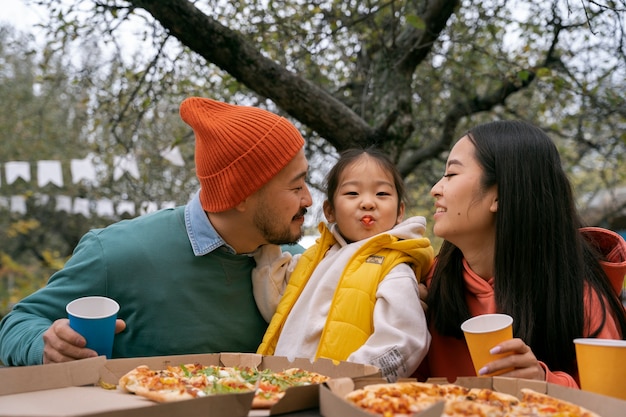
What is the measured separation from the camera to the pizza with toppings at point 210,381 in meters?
1.89

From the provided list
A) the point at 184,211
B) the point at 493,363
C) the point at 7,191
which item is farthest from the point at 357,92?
the point at 7,191

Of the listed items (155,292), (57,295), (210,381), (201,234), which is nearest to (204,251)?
(201,234)

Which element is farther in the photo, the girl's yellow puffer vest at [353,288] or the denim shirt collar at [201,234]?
the denim shirt collar at [201,234]

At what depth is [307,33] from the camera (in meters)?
4.59

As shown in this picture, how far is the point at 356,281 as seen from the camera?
2.62 m

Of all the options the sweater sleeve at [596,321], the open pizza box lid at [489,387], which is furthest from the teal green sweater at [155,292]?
the sweater sleeve at [596,321]

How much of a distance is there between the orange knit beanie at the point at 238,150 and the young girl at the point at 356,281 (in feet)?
1.07

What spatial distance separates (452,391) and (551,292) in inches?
30.3

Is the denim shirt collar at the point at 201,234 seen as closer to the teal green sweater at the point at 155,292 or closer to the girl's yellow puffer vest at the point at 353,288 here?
the teal green sweater at the point at 155,292

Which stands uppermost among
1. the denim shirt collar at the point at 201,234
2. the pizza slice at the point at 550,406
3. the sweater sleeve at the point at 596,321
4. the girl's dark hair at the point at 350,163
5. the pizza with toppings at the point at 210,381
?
the girl's dark hair at the point at 350,163

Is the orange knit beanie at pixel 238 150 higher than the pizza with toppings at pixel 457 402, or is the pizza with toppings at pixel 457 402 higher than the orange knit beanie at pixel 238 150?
the orange knit beanie at pixel 238 150

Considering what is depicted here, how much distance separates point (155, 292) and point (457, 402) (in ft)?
4.94

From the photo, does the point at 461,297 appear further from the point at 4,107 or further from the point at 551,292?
the point at 4,107

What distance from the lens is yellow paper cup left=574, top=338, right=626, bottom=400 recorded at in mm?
1895
